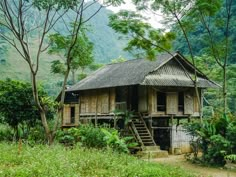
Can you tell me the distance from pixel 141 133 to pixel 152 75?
3584 mm

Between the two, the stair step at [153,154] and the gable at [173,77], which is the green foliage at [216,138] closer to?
the stair step at [153,154]

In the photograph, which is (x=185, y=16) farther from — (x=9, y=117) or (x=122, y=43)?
(x=122, y=43)

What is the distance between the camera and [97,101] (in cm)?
2434

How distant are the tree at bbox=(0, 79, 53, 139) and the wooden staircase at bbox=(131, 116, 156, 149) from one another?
5716mm

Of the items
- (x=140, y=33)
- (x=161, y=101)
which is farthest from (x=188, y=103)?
(x=140, y=33)

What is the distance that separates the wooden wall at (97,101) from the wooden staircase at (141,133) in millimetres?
1997

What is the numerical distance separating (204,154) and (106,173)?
778 cm

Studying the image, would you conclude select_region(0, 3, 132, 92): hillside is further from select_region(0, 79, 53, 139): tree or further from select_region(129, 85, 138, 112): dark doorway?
select_region(0, 79, 53, 139): tree

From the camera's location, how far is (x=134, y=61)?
2497cm

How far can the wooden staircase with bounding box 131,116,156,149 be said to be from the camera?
20.4 meters

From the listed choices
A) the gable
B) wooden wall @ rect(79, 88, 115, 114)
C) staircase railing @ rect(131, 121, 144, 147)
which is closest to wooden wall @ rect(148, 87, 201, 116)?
the gable

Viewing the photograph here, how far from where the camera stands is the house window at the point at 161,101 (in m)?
22.1

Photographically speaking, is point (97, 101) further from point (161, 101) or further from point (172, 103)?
point (172, 103)

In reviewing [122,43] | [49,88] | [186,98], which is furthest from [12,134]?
[122,43]
